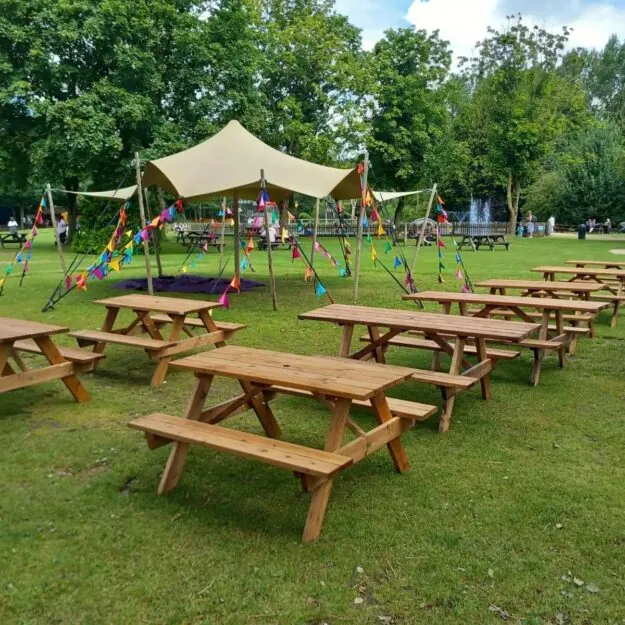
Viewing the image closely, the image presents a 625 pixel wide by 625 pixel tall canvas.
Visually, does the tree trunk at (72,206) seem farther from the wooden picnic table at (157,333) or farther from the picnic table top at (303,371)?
the picnic table top at (303,371)

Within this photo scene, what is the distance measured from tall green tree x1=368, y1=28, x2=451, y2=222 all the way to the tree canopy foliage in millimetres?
82

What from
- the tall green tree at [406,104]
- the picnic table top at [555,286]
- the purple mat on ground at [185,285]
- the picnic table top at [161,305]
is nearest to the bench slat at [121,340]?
the picnic table top at [161,305]

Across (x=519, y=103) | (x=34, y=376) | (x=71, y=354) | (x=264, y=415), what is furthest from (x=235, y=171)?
(x=519, y=103)

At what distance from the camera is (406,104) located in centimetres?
3356

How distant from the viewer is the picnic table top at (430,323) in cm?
469

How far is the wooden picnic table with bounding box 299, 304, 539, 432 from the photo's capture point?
4691 millimetres

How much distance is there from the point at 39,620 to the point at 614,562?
2527 mm

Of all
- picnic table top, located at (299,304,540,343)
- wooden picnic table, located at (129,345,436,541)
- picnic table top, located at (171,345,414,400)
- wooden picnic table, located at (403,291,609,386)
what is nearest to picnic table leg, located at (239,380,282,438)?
wooden picnic table, located at (129,345,436,541)

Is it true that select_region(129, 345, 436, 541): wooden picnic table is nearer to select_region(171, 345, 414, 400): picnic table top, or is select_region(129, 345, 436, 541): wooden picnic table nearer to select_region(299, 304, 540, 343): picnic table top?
select_region(171, 345, 414, 400): picnic table top

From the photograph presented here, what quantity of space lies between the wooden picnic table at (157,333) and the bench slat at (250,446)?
230 centimetres

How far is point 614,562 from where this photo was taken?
2.82 meters

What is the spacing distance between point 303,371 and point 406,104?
32.7 metres

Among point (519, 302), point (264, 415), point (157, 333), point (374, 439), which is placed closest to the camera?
point (374, 439)

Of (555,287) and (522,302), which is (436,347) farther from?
(555,287)
